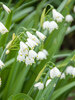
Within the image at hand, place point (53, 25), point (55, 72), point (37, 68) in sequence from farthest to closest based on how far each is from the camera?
1. point (37, 68)
2. point (53, 25)
3. point (55, 72)

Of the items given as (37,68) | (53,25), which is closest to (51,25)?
(53,25)

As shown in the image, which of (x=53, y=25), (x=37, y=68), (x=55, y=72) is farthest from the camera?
(x=37, y=68)

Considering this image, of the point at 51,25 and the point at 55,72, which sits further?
the point at 51,25

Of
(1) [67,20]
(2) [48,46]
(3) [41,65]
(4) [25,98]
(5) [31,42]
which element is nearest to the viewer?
(5) [31,42]

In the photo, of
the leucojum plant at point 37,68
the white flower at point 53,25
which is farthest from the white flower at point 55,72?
the white flower at point 53,25

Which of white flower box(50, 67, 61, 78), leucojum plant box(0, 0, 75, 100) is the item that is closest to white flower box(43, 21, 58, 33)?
leucojum plant box(0, 0, 75, 100)

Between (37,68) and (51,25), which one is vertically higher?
(51,25)

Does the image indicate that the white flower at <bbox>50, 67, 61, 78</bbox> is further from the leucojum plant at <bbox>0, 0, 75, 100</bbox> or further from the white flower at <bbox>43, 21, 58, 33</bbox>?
the white flower at <bbox>43, 21, 58, 33</bbox>

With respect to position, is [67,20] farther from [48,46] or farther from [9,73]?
[9,73]

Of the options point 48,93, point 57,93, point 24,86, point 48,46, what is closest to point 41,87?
point 48,93

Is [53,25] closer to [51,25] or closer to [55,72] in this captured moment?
[51,25]

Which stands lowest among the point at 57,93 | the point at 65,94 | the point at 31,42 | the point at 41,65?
the point at 65,94
